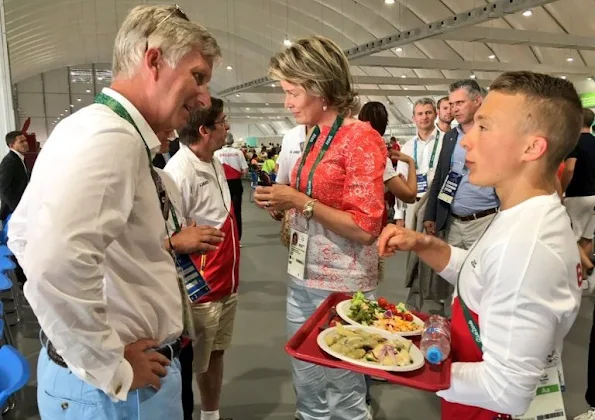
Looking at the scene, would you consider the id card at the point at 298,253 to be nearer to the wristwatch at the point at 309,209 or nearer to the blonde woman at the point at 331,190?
the blonde woman at the point at 331,190

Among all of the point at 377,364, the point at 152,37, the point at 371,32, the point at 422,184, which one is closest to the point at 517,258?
the point at 377,364

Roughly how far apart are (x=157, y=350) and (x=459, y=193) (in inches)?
104

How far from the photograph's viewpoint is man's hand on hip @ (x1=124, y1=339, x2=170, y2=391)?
1.02 metres

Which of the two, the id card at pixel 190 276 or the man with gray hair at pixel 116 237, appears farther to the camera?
the id card at pixel 190 276

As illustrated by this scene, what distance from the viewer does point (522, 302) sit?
0.94m

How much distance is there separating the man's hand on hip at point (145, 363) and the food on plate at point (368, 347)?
1.46 feet

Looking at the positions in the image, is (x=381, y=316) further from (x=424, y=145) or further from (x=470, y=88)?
(x=424, y=145)

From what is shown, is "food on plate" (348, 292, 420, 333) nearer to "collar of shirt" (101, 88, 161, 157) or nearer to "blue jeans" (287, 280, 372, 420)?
"blue jeans" (287, 280, 372, 420)

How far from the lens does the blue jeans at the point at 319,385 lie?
1.83 metres

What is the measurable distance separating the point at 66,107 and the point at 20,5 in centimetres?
1461

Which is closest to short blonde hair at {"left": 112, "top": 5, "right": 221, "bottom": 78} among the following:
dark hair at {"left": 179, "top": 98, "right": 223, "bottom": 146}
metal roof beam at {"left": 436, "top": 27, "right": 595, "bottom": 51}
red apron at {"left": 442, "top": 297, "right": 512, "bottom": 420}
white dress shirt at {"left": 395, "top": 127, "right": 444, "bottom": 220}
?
red apron at {"left": 442, "top": 297, "right": 512, "bottom": 420}

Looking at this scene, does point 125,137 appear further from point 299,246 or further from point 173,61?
point 299,246

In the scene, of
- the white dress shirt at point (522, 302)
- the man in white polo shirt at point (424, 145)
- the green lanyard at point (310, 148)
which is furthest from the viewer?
the man in white polo shirt at point (424, 145)

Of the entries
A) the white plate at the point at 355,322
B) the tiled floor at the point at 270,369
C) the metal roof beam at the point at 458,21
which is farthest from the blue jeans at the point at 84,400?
the metal roof beam at the point at 458,21
